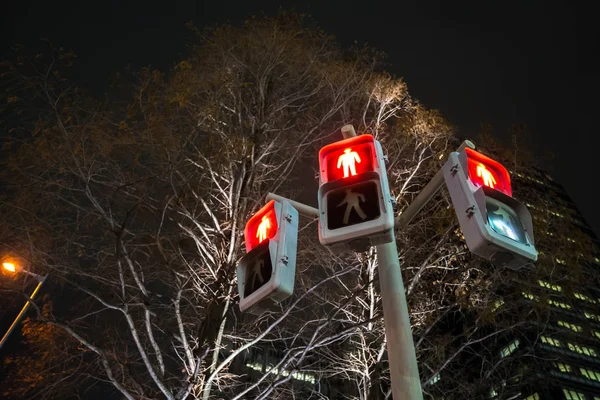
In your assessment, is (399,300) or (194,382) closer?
(399,300)

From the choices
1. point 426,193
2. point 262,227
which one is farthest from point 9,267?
point 426,193

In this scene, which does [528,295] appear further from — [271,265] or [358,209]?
[271,265]

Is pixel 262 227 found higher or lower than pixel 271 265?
higher

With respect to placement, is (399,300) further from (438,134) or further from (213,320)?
(438,134)

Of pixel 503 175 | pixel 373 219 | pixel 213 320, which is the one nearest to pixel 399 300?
pixel 373 219

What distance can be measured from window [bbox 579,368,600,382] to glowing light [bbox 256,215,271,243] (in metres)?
71.3

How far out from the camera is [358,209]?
292 centimetres

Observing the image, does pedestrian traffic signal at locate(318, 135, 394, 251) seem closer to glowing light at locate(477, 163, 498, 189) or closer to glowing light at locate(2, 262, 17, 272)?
glowing light at locate(477, 163, 498, 189)

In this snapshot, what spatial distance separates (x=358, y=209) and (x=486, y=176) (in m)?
1.04

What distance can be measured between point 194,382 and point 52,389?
3101 millimetres

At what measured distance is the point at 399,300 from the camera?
3504mm

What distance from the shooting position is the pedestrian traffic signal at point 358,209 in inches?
109

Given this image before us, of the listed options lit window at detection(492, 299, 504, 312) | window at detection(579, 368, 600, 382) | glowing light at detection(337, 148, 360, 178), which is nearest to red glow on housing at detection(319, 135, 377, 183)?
glowing light at detection(337, 148, 360, 178)

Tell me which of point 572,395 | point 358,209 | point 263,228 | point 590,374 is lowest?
point 358,209
